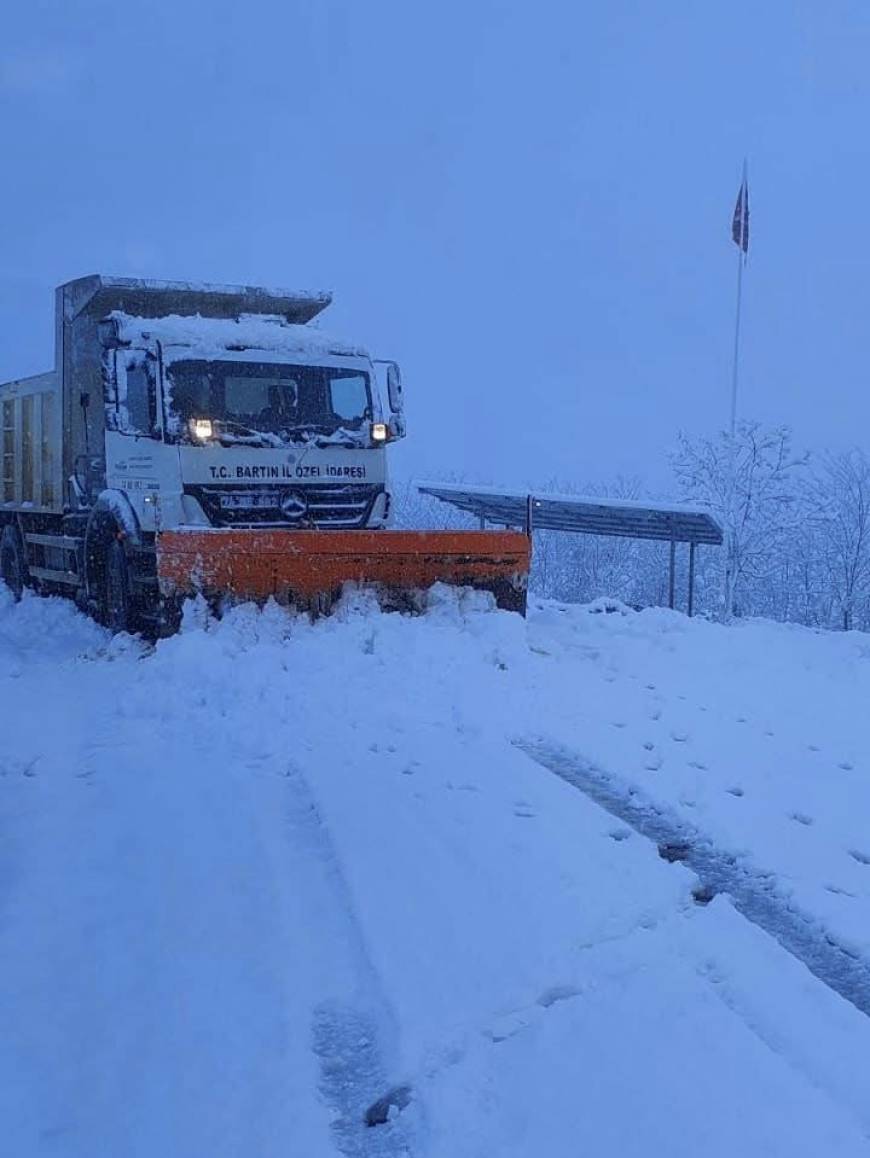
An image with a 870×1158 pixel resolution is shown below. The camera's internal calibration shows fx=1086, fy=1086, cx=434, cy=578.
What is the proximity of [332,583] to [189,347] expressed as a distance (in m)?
2.54

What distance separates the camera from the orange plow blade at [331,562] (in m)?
8.78

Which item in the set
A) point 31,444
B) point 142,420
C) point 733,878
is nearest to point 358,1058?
point 733,878

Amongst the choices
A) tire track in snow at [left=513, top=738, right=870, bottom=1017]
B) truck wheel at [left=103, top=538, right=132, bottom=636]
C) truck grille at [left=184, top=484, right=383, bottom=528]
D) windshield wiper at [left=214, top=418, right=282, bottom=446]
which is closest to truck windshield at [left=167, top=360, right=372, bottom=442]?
windshield wiper at [left=214, top=418, right=282, bottom=446]

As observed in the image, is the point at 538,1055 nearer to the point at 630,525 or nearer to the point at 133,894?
the point at 133,894

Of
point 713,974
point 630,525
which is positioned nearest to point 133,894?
point 713,974

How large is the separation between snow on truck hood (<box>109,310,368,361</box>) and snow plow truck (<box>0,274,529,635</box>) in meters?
0.02

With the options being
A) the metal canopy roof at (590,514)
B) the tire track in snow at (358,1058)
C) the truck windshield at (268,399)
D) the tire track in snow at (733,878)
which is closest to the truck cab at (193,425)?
the truck windshield at (268,399)

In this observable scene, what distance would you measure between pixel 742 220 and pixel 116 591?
11.7 m

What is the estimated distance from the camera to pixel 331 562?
919cm

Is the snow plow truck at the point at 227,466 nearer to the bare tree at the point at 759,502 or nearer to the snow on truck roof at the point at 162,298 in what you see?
the snow on truck roof at the point at 162,298

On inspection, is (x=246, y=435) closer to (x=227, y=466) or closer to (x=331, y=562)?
(x=227, y=466)

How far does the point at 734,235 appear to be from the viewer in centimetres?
1688

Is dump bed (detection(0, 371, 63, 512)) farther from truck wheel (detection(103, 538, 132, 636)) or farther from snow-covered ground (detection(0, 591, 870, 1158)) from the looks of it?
snow-covered ground (detection(0, 591, 870, 1158))

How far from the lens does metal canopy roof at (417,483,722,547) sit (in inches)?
533
